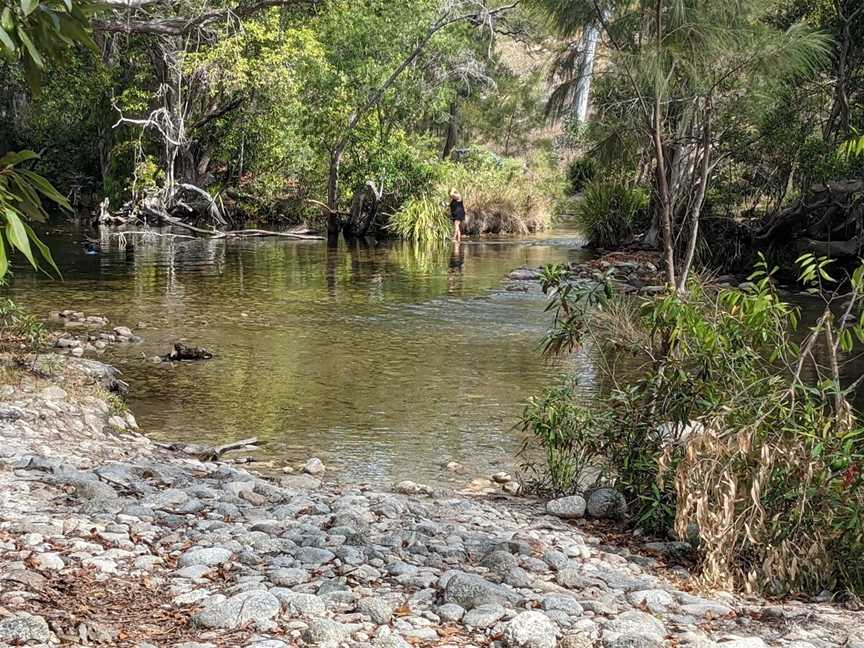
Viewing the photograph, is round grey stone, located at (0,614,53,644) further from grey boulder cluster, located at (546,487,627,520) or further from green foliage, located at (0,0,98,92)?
grey boulder cluster, located at (546,487,627,520)

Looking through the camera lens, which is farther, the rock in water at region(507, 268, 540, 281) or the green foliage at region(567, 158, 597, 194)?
the green foliage at region(567, 158, 597, 194)

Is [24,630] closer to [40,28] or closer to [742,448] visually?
[40,28]

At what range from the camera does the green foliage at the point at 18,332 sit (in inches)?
337

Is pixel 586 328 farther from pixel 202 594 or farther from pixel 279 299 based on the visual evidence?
pixel 279 299

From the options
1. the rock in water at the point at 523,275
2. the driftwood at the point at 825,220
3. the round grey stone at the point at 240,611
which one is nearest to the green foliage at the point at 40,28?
the round grey stone at the point at 240,611

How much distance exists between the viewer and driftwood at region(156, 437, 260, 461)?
7.12m

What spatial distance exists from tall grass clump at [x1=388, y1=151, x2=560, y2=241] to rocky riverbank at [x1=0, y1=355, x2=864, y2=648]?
22838mm

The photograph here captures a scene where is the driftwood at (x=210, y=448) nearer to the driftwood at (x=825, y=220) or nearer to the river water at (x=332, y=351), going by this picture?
the river water at (x=332, y=351)

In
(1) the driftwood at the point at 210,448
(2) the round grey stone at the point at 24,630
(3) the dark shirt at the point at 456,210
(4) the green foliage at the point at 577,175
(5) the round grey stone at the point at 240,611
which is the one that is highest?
(4) the green foliage at the point at 577,175

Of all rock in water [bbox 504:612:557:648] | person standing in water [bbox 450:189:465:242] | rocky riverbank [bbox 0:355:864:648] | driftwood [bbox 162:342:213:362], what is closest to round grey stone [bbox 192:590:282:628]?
rocky riverbank [bbox 0:355:864:648]

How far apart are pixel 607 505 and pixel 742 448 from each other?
1.24 meters

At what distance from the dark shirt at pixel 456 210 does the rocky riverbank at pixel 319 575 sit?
22398mm

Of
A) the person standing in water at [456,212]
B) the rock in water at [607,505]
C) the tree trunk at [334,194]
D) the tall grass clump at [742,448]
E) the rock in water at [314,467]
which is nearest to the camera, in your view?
the tall grass clump at [742,448]

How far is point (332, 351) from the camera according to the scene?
11.5m
